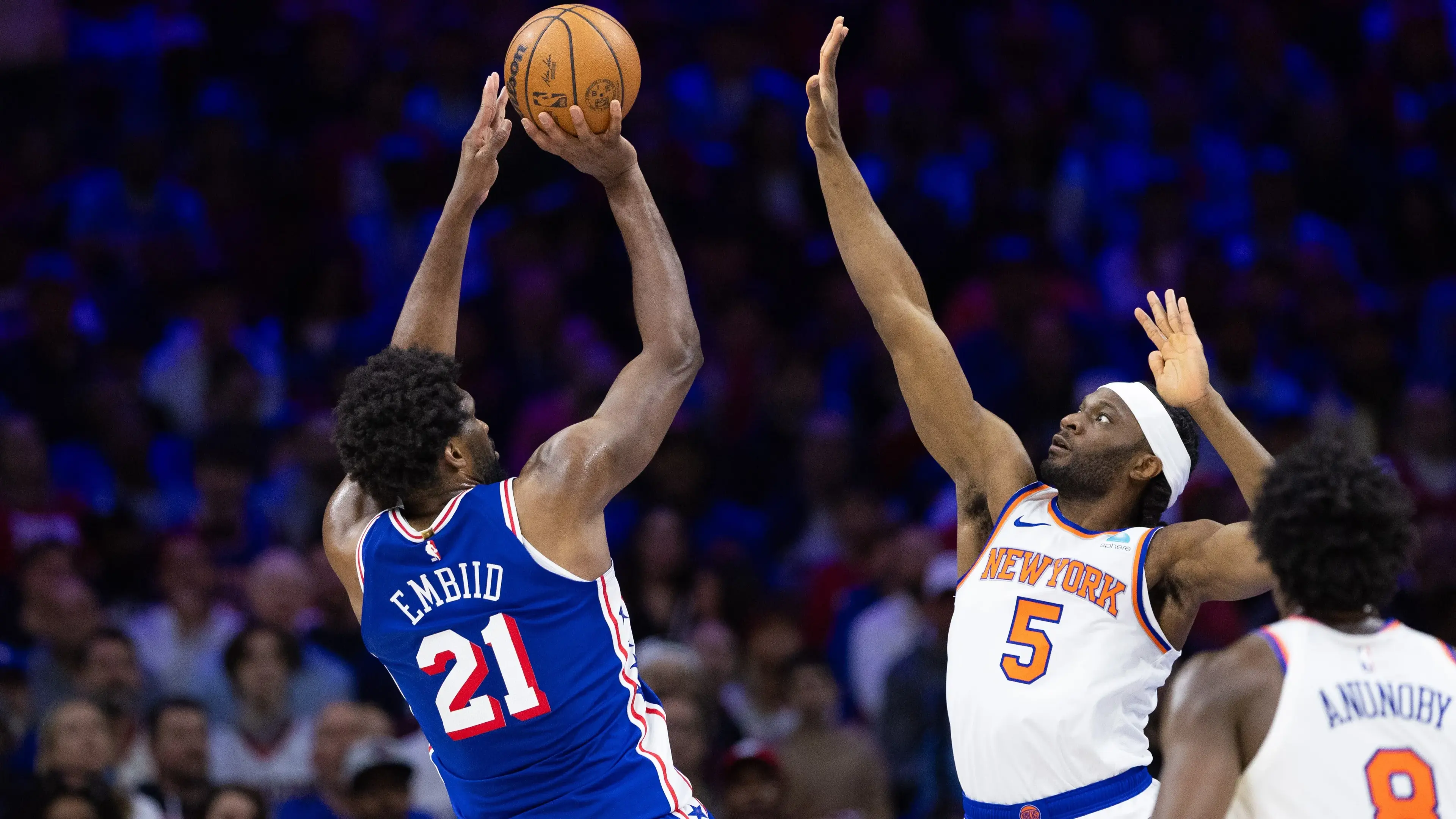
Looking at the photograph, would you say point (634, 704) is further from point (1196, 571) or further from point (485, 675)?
point (1196, 571)

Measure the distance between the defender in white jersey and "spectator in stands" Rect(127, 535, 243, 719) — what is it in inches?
187

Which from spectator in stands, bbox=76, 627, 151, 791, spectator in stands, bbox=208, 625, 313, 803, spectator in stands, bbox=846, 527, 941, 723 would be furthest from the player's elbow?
spectator in stands, bbox=76, 627, 151, 791

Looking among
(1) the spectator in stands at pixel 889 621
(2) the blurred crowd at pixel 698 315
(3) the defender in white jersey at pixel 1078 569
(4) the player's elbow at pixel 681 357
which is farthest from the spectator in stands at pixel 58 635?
(3) the defender in white jersey at pixel 1078 569

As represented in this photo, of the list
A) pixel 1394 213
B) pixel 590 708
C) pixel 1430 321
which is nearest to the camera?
pixel 590 708

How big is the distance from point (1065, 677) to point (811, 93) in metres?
2.00

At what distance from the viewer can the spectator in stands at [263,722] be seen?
8039 mm

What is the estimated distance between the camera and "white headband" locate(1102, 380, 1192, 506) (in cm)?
495

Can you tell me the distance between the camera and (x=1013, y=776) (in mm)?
4766

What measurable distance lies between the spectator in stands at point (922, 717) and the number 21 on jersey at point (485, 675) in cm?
377

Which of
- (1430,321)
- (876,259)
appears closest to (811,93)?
(876,259)

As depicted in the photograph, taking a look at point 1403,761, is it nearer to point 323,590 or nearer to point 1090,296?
point 323,590

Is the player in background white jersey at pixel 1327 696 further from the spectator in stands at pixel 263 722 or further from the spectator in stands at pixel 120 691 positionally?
the spectator in stands at pixel 120 691

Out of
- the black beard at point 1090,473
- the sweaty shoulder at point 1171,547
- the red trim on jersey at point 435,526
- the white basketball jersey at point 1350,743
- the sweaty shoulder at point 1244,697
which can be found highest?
the red trim on jersey at point 435,526

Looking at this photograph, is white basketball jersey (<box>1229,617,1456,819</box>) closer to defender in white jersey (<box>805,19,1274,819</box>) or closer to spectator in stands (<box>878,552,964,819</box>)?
defender in white jersey (<box>805,19,1274,819</box>)
